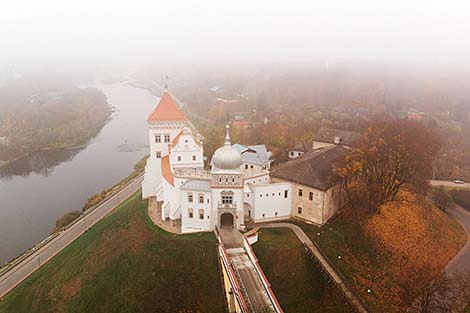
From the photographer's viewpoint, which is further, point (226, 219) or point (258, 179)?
point (258, 179)

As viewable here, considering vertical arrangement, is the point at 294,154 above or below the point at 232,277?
above

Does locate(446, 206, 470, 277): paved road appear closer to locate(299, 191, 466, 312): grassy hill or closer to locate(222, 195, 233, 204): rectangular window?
locate(299, 191, 466, 312): grassy hill

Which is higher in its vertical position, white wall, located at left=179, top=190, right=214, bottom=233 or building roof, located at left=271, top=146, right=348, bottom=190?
building roof, located at left=271, top=146, right=348, bottom=190

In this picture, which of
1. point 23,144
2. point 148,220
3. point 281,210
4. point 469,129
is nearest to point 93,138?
point 23,144

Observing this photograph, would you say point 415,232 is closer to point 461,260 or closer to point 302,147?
point 461,260

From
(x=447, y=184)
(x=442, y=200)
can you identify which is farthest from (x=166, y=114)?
(x=447, y=184)

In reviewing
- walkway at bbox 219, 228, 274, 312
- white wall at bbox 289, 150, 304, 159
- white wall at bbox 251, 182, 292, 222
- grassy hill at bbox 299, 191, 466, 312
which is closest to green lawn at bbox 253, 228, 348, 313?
walkway at bbox 219, 228, 274, 312
